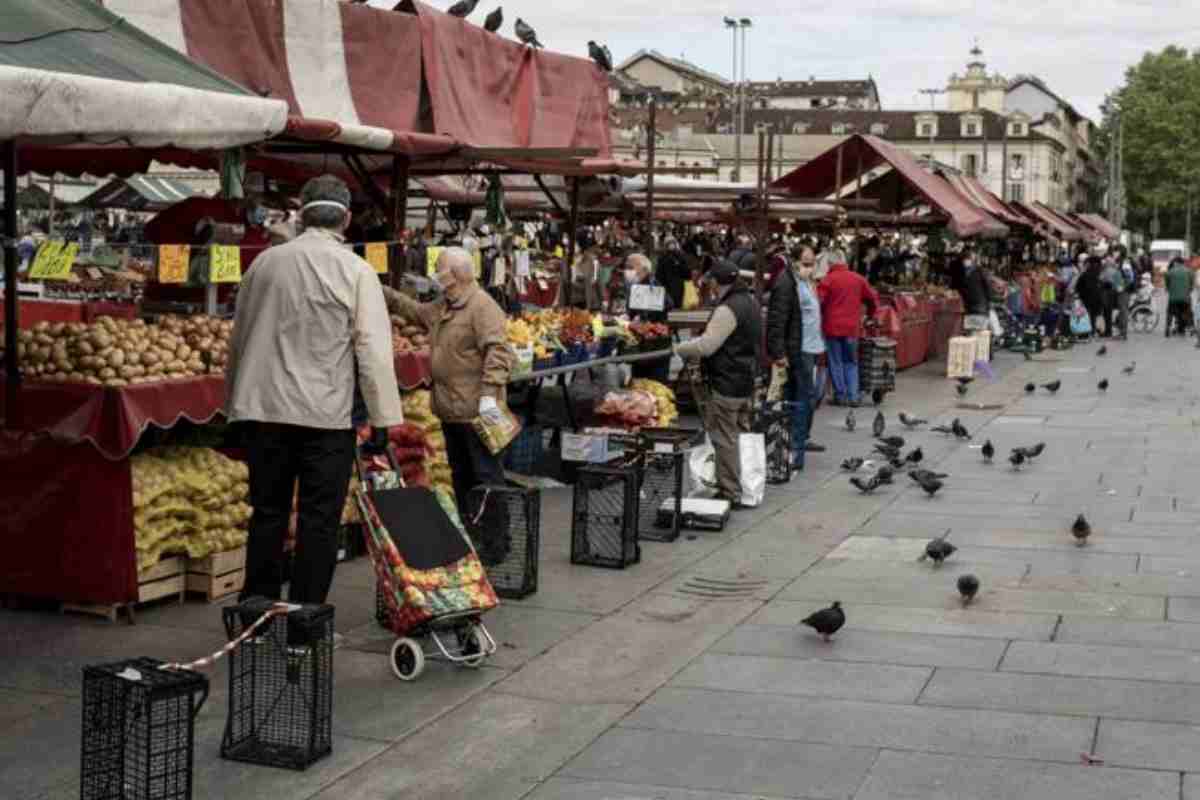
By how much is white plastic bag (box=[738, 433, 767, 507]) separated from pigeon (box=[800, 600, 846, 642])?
402 cm

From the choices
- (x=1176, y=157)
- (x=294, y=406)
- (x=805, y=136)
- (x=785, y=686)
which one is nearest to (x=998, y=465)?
(x=785, y=686)

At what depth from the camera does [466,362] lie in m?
8.94

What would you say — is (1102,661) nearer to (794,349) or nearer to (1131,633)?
(1131,633)

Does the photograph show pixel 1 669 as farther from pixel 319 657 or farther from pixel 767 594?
pixel 767 594

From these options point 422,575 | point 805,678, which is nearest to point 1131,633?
point 805,678

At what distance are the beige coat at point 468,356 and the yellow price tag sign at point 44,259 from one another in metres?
2.08

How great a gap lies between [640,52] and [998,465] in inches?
4878

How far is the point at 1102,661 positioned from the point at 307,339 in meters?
3.82

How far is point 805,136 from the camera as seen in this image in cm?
11575

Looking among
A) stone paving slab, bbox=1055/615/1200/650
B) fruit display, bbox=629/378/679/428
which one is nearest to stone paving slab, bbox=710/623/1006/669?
stone paving slab, bbox=1055/615/1200/650

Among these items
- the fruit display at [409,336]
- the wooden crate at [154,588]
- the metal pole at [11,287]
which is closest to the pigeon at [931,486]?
Result: the fruit display at [409,336]

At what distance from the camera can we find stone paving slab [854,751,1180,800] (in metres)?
5.51

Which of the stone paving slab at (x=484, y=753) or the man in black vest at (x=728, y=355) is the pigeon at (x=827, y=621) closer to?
the stone paving slab at (x=484, y=753)

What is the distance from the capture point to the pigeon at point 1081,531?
10.3m
